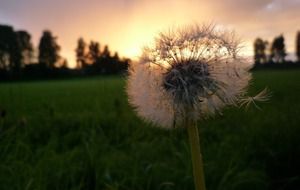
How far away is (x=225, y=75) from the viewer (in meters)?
1.06

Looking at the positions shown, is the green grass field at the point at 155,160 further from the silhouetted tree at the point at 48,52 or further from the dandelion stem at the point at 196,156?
the silhouetted tree at the point at 48,52

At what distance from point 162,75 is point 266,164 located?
286 cm

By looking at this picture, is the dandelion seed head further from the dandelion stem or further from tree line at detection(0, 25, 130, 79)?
tree line at detection(0, 25, 130, 79)

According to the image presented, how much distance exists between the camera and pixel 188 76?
1.02m

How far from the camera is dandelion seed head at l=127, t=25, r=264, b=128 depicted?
100cm

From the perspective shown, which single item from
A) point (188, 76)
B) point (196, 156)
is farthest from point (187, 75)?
point (196, 156)

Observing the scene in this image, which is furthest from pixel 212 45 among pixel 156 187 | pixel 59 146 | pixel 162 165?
pixel 59 146

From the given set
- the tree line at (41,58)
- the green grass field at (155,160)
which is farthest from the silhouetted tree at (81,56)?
the green grass field at (155,160)

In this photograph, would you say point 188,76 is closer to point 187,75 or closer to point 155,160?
point 187,75

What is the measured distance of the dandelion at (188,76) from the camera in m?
1.00

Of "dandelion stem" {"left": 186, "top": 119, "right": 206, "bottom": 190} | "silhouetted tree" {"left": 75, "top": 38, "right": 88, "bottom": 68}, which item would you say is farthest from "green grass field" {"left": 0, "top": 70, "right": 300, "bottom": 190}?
"silhouetted tree" {"left": 75, "top": 38, "right": 88, "bottom": 68}

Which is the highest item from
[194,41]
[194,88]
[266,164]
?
[194,41]

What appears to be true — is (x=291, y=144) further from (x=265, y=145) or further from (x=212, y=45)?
(x=212, y=45)

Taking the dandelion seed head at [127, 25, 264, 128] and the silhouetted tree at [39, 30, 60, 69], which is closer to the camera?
the dandelion seed head at [127, 25, 264, 128]
